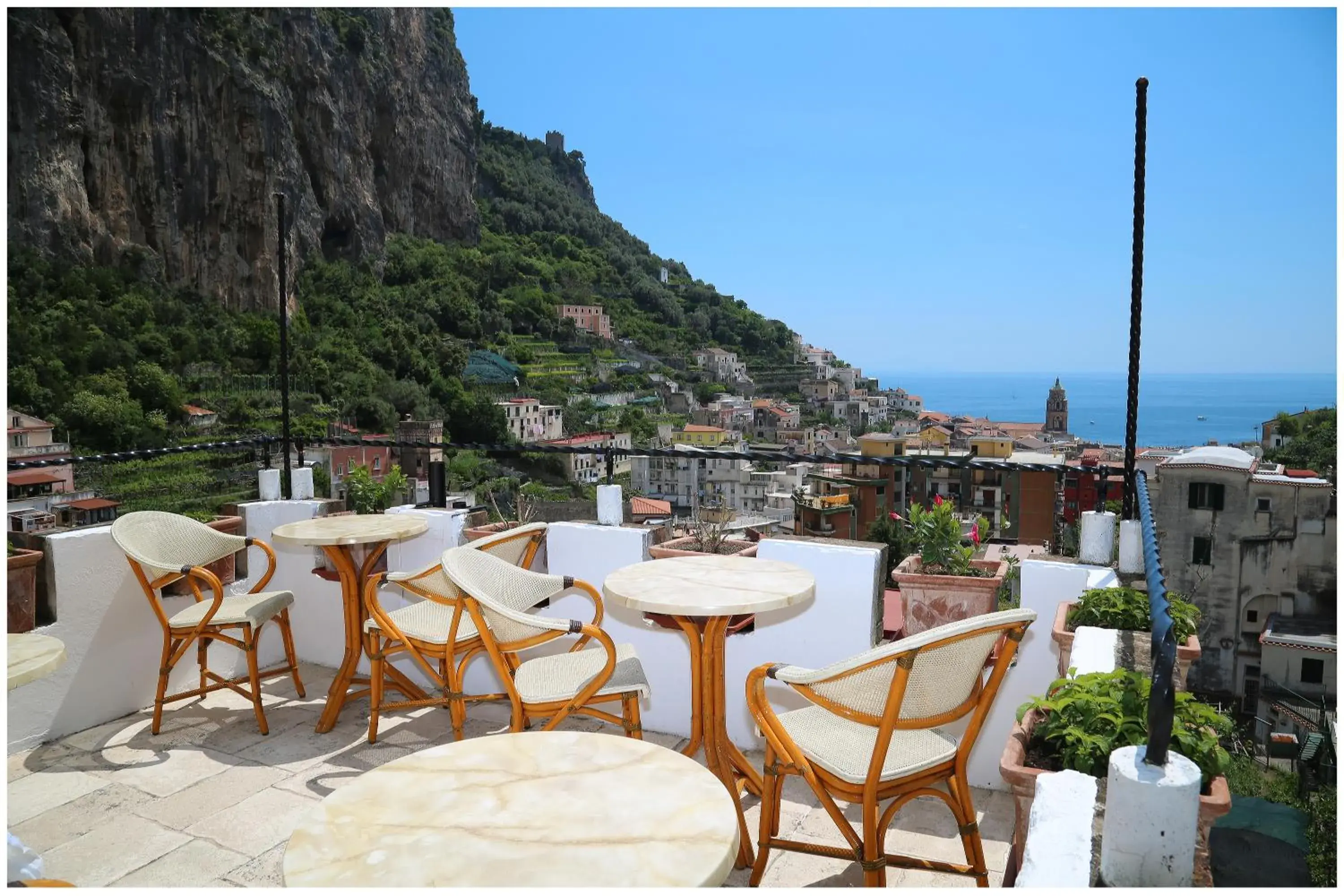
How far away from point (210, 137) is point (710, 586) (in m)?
42.1

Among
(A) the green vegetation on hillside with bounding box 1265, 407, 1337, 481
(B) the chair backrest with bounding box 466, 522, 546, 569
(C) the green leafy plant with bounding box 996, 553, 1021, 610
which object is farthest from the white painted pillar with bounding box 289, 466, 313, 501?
(A) the green vegetation on hillside with bounding box 1265, 407, 1337, 481

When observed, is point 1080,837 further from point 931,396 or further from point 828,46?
point 931,396

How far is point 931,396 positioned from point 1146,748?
567 feet

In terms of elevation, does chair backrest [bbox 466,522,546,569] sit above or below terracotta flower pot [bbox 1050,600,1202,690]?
above

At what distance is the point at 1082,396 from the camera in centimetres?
13975

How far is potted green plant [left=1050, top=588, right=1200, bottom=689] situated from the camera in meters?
1.87

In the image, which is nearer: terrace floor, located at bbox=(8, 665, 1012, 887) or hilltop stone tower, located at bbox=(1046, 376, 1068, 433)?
terrace floor, located at bbox=(8, 665, 1012, 887)

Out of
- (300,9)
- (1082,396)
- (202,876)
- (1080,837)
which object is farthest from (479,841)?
(1082,396)

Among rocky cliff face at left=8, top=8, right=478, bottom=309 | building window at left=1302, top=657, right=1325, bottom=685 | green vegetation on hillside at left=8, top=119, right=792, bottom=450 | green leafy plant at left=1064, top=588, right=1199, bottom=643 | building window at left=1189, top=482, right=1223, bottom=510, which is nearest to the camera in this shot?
green leafy plant at left=1064, top=588, right=1199, bottom=643

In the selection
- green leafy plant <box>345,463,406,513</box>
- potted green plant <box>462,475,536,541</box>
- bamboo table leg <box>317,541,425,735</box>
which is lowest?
bamboo table leg <box>317,541,425,735</box>

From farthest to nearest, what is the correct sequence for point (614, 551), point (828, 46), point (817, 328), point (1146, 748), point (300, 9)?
point (817, 328)
point (828, 46)
point (300, 9)
point (614, 551)
point (1146, 748)

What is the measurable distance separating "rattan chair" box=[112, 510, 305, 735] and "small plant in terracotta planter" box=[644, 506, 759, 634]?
4.65ft

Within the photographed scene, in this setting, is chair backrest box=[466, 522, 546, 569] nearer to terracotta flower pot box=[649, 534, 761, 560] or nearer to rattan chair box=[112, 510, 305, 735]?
terracotta flower pot box=[649, 534, 761, 560]

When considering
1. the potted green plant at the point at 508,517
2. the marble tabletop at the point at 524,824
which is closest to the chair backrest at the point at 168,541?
the potted green plant at the point at 508,517
